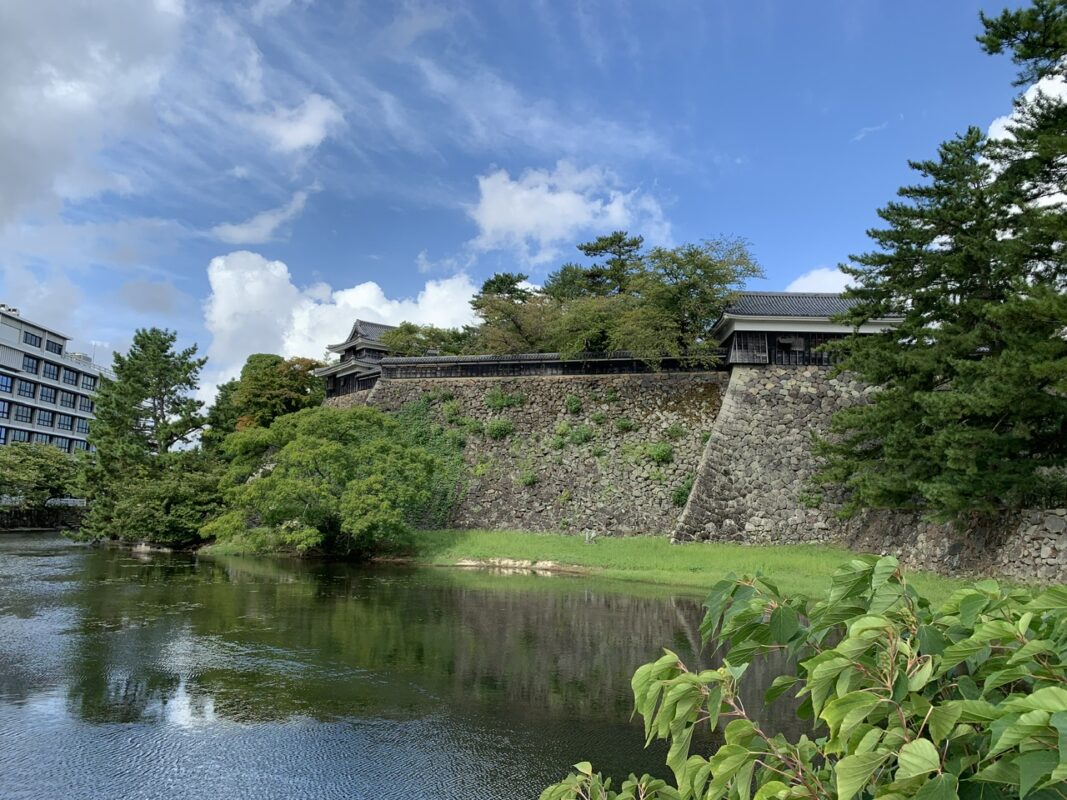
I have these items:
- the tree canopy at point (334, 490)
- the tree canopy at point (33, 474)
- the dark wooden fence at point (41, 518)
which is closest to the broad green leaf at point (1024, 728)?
the tree canopy at point (334, 490)

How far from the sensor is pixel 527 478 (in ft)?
81.5

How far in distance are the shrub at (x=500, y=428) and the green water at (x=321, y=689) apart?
11.5 m

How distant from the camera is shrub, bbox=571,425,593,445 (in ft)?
82.6

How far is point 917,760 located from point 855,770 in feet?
0.43

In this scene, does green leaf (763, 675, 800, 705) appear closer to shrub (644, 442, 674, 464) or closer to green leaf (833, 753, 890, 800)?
green leaf (833, 753, 890, 800)

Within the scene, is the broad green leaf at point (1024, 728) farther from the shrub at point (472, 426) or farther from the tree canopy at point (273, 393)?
the tree canopy at point (273, 393)

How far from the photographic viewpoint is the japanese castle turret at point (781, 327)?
2211 cm

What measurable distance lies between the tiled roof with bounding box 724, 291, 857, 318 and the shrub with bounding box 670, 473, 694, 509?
602 cm

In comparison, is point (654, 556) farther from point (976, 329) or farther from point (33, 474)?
point (33, 474)

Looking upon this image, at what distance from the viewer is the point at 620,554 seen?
19.9 m


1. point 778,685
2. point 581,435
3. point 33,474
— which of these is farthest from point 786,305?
point 33,474

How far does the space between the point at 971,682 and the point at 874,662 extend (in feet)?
0.69

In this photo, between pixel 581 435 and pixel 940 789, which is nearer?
pixel 940 789

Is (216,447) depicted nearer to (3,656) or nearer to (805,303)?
(3,656)
